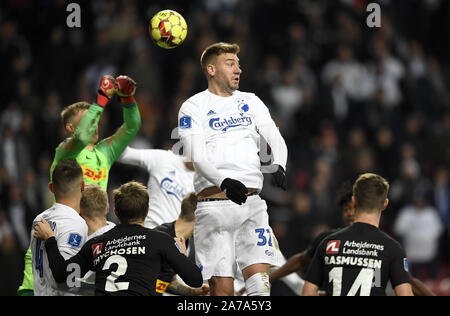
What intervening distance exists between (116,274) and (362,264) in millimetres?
1959

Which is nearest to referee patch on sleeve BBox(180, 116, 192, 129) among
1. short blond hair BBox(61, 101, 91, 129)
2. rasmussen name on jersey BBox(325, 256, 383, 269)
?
short blond hair BBox(61, 101, 91, 129)

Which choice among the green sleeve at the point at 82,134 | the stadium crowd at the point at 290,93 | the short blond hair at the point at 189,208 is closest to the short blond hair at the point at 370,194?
the short blond hair at the point at 189,208

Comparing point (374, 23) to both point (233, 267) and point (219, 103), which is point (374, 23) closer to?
point (219, 103)

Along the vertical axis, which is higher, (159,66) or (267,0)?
(267,0)

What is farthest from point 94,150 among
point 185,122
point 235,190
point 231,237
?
point 235,190

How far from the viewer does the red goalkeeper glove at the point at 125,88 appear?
821cm

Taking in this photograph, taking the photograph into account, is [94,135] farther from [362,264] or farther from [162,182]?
[362,264]

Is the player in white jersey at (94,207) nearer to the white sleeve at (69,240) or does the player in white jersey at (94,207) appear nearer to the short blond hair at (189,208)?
the white sleeve at (69,240)

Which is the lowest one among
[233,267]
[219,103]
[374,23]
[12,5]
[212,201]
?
[233,267]

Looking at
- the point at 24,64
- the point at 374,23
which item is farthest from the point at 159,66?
the point at 374,23

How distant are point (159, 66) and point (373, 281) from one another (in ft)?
35.4

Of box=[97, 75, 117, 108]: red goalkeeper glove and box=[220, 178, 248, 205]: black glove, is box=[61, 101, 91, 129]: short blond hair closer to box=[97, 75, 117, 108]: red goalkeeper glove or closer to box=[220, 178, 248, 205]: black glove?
box=[97, 75, 117, 108]: red goalkeeper glove

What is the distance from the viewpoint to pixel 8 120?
1548 cm

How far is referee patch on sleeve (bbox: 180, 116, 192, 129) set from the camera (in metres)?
7.23
